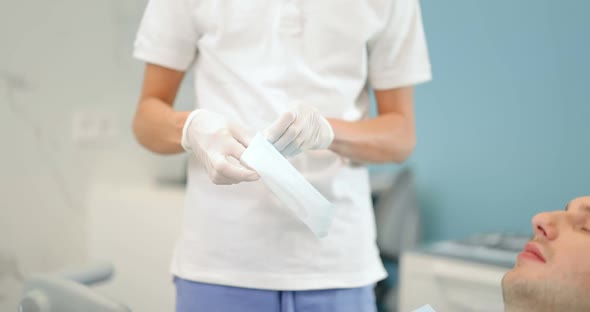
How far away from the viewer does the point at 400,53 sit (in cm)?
111

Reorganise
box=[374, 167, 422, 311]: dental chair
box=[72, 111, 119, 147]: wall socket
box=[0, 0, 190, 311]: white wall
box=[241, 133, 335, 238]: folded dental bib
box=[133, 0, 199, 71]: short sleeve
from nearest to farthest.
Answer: box=[241, 133, 335, 238]: folded dental bib < box=[133, 0, 199, 71]: short sleeve < box=[0, 0, 190, 311]: white wall < box=[72, 111, 119, 147]: wall socket < box=[374, 167, 422, 311]: dental chair

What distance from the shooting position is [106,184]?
198 cm

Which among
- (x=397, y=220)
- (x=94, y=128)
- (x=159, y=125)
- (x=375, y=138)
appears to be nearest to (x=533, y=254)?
(x=375, y=138)

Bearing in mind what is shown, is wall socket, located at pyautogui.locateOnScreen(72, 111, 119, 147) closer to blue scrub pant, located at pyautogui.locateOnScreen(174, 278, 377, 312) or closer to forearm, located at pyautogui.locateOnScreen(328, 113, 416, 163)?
blue scrub pant, located at pyautogui.locateOnScreen(174, 278, 377, 312)

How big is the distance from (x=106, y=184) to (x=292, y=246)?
1101 mm

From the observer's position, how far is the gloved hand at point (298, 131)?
2.80 ft

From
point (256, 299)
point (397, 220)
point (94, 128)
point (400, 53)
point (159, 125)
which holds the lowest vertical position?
point (397, 220)

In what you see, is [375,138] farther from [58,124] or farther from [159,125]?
[58,124]

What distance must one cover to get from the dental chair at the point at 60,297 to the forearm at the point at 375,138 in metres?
0.38

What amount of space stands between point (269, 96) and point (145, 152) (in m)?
1.15

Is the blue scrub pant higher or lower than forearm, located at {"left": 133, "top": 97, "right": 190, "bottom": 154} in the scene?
lower

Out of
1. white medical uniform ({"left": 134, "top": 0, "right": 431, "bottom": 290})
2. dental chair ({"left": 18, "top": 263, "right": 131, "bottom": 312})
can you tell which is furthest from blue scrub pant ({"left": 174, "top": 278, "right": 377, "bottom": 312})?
dental chair ({"left": 18, "top": 263, "right": 131, "bottom": 312})

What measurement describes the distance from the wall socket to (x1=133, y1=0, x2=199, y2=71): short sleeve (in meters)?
0.87

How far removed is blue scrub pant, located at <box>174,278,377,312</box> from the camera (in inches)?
40.1
